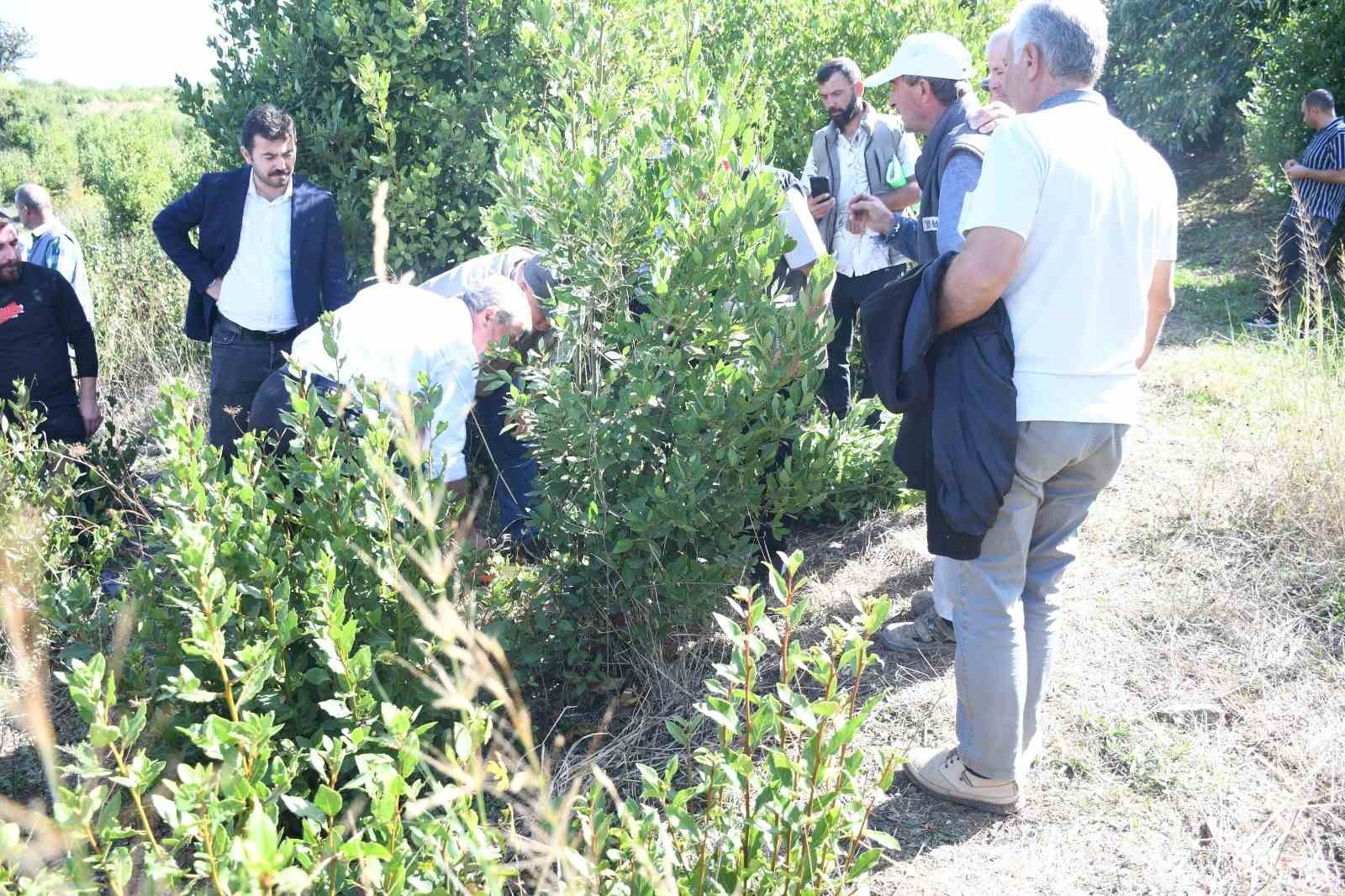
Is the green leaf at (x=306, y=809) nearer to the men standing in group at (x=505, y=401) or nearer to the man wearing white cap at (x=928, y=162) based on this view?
the men standing in group at (x=505, y=401)

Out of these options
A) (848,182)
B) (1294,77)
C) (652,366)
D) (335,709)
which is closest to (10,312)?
(652,366)

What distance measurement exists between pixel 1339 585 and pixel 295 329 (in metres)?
4.53

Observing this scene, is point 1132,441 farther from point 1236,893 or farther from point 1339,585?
point 1236,893

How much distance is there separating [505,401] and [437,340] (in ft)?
2.20

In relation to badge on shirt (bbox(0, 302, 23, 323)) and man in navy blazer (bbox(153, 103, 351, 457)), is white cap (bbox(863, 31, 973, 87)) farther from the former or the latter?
badge on shirt (bbox(0, 302, 23, 323))

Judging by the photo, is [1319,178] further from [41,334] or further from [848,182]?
[41,334]

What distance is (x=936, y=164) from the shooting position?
11.5 ft

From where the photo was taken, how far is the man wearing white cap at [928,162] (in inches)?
138

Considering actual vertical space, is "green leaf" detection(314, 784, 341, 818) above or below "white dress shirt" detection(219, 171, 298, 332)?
below

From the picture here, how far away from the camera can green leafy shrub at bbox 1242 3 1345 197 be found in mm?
9914

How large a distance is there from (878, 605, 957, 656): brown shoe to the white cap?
194 centimetres

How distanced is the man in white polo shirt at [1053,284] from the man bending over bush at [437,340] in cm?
153

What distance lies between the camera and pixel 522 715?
1.34 meters

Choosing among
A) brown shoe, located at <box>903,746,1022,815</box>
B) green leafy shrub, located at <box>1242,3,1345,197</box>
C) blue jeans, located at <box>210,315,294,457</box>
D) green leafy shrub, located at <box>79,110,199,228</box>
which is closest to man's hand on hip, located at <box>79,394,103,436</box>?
blue jeans, located at <box>210,315,294,457</box>
